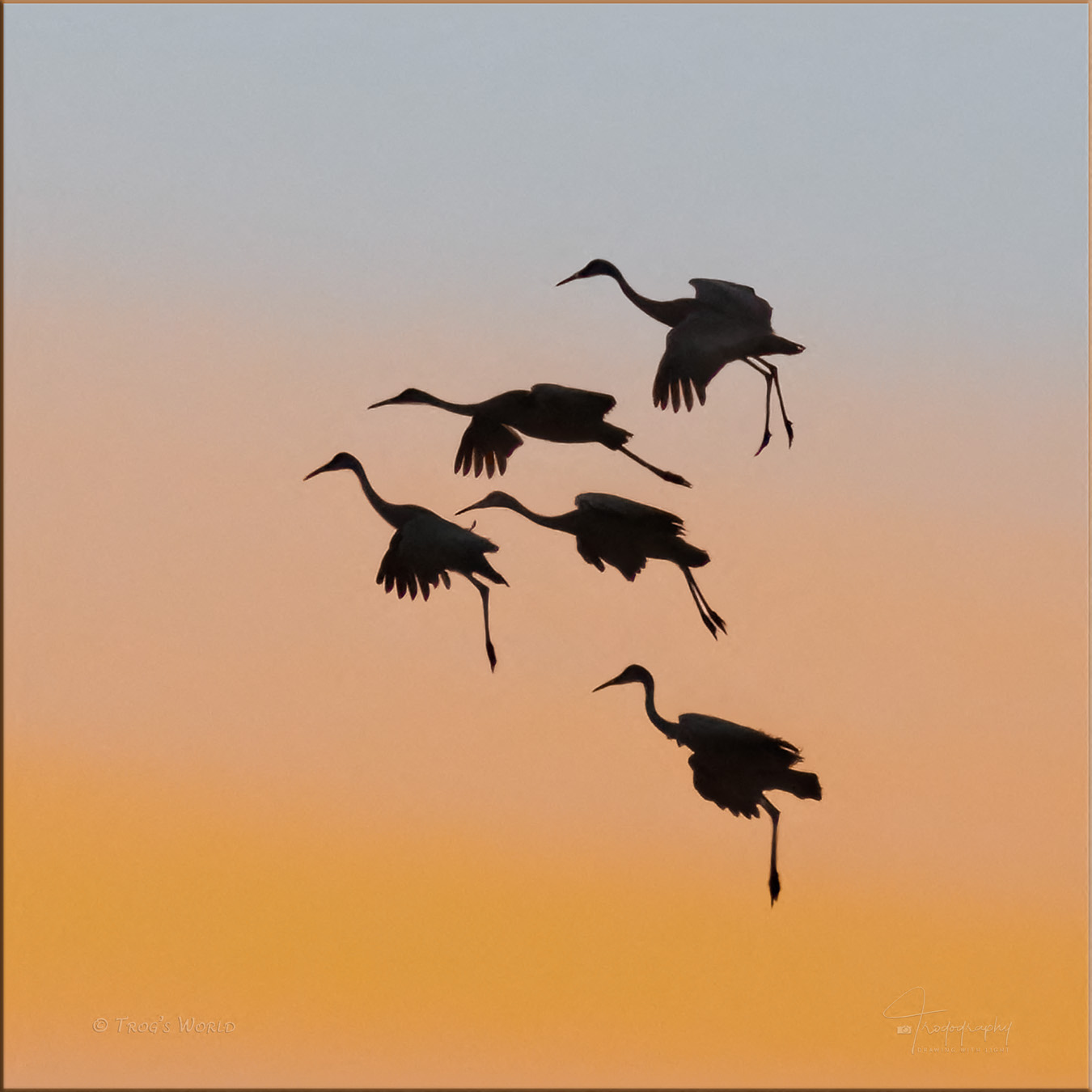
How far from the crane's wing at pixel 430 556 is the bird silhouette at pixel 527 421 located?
0.35 m

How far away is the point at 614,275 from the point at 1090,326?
2.38 m

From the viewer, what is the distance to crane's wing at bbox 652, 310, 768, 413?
497 centimetres

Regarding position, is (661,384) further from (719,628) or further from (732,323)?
(719,628)

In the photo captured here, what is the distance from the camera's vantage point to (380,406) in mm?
4926

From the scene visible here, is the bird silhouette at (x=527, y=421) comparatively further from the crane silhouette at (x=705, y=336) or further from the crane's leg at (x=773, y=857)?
the crane's leg at (x=773, y=857)

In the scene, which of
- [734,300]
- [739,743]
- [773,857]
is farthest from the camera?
[734,300]

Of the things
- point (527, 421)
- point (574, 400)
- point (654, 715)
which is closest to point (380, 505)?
point (527, 421)

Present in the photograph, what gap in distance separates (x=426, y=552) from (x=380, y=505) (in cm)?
32

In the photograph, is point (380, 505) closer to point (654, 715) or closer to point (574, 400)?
point (574, 400)

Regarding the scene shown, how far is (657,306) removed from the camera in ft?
16.5

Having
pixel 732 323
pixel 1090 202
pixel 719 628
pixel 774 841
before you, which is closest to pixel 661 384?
pixel 732 323

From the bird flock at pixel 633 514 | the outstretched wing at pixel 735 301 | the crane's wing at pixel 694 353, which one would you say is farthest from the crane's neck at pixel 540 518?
the outstretched wing at pixel 735 301

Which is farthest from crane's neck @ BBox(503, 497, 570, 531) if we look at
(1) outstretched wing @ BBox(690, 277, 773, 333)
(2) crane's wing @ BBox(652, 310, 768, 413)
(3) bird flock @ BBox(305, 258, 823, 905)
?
(1) outstretched wing @ BBox(690, 277, 773, 333)

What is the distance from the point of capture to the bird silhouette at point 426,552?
15.6 feet
